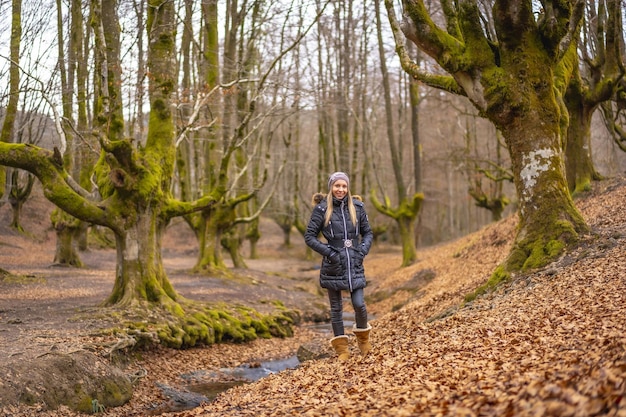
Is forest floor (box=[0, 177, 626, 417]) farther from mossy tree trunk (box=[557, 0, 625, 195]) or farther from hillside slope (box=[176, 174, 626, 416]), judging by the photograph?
mossy tree trunk (box=[557, 0, 625, 195])

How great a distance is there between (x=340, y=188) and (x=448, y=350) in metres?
2.44

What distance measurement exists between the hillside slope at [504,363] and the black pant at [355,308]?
44 centimetres

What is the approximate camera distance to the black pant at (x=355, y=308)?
23.5ft

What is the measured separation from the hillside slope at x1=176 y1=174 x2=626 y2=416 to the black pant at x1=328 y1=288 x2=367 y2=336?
44cm

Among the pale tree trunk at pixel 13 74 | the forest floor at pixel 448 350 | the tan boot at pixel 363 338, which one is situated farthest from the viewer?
the pale tree trunk at pixel 13 74

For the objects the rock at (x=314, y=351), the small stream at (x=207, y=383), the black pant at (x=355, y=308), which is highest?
the black pant at (x=355, y=308)

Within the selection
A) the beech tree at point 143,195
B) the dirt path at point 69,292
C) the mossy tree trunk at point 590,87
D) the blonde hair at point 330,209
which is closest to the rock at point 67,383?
the dirt path at point 69,292

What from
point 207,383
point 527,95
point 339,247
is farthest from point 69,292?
point 527,95

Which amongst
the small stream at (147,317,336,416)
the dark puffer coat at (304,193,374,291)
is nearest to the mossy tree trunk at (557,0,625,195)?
the dark puffer coat at (304,193,374,291)

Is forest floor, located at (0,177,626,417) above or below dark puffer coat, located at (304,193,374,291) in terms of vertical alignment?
below

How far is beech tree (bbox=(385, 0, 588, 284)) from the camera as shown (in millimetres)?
9086

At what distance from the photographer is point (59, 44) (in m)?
17.6

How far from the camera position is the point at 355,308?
713 cm

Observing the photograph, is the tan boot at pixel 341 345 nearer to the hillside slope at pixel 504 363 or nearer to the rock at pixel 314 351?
the hillside slope at pixel 504 363
